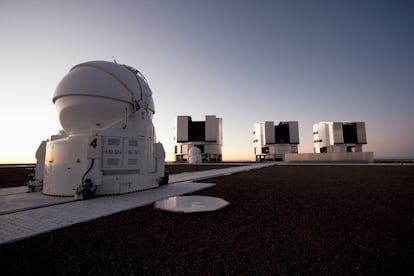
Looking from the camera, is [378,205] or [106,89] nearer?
[378,205]

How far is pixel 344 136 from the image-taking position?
152 ft

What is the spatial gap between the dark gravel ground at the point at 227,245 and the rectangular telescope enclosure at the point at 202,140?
137ft

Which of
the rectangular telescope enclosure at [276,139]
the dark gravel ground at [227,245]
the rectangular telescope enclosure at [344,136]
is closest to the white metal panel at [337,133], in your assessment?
the rectangular telescope enclosure at [344,136]

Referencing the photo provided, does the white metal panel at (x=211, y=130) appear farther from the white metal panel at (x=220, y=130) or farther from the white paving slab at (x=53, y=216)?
the white paving slab at (x=53, y=216)

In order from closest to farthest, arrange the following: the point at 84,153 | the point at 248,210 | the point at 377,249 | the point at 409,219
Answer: the point at 377,249, the point at 409,219, the point at 248,210, the point at 84,153

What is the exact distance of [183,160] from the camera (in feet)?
159

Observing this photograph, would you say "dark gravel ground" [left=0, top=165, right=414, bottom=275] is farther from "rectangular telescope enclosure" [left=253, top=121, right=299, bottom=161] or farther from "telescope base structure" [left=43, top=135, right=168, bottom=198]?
"rectangular telescope enclosure" [left=253, top=121, right=299, bottom=161]

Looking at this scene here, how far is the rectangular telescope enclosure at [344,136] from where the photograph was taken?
45.1 meters

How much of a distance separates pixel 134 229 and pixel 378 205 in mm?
6286

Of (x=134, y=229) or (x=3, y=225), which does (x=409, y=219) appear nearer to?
(x=134, y=229)

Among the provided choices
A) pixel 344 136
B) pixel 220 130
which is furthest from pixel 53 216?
pixel 344 136

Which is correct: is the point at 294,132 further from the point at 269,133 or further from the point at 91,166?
the point at 91,166

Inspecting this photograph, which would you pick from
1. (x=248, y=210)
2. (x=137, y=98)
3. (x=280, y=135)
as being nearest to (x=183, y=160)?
(x=280, y=135)

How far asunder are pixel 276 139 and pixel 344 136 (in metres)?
16.3
